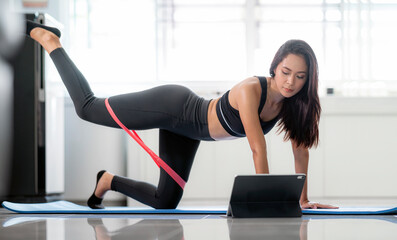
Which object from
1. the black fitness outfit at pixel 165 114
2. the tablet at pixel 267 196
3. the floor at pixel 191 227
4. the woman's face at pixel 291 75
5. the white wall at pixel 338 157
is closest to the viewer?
the floor at pixel 191 227

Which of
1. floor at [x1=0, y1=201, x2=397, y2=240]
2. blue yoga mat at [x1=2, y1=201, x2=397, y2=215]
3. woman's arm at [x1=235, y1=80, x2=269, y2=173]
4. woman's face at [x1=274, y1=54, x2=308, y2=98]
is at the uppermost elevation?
woman's face at [x1=274, y1=54, x2=308, y2=98]

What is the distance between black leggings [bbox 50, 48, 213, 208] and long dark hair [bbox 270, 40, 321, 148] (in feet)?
1.24

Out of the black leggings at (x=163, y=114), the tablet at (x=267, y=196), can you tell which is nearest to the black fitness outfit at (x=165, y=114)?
the black leggings at (x=163, y=114)

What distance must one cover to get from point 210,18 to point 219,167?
1.43m

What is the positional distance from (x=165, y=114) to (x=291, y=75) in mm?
620

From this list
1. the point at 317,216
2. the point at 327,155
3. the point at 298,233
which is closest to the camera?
the point at 298,233

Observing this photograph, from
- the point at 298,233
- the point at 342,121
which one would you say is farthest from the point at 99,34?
the point at 298,233

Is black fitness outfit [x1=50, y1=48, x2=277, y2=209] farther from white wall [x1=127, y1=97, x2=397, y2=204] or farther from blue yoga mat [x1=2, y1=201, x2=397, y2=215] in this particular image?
white wall [x1=127, y1=97, x2=397, y2=204]

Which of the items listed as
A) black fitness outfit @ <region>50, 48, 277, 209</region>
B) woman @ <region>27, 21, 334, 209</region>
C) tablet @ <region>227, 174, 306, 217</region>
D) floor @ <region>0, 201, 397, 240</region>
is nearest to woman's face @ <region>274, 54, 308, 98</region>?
woman @ <region>27, 21, 334, 209</region>

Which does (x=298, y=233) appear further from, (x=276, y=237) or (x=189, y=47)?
(x=189, y=47)

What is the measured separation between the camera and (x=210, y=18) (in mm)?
4664

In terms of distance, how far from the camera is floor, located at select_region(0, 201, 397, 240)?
59.6 inches

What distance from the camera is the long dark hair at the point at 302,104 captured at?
6.89 feet

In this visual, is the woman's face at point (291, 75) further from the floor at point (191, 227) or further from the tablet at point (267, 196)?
the floor at point (191, 227)
